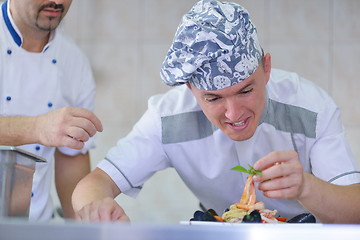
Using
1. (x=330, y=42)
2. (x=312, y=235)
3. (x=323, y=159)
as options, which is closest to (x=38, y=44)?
(x=323, y=159)

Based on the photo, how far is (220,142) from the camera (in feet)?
6.15

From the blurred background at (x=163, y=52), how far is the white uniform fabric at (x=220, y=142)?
193 cm

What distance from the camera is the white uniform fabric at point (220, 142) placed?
1.82 m

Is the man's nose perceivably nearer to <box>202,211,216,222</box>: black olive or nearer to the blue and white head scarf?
the blue and white head scarf

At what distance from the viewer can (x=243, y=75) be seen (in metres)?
1.61

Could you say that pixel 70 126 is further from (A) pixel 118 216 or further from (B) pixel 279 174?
(B) pixel 279 174

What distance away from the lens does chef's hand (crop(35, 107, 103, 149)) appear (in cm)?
158

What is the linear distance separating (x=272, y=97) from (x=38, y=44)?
2.96 ft

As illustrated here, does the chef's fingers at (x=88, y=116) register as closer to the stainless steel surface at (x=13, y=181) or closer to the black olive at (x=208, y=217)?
the stainless steel surface at (x=13, y=181)

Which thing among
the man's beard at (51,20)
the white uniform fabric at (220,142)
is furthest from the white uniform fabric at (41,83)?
the white uniform fabric at (220,142)

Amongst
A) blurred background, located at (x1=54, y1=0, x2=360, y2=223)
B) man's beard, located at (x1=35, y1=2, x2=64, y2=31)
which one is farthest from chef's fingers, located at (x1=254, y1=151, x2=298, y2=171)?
blurred background, located at (x1=54, y1=0, x2=360, y2=223)

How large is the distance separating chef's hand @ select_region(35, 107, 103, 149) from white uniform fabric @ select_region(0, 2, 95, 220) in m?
0.47

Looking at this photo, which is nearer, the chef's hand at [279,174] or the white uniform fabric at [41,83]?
the chef's hand at [279,174]

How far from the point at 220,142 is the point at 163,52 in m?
2.19
